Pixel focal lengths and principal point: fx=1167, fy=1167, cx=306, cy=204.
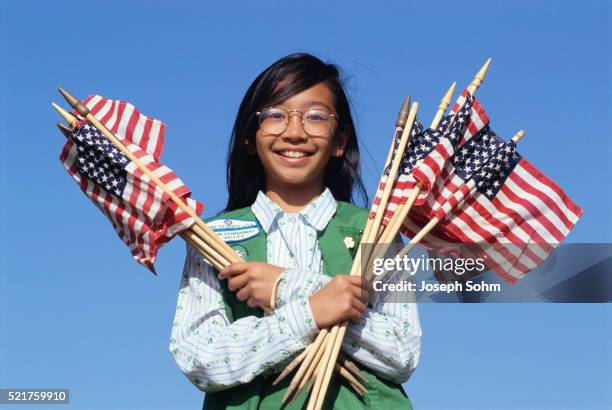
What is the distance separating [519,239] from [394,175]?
2.28 ft

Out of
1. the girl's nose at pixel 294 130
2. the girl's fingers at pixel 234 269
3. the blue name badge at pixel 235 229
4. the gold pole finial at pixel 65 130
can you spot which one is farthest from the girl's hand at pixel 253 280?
the gold pole finial at pixel 65 130

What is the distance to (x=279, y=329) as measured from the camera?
4.53 metres

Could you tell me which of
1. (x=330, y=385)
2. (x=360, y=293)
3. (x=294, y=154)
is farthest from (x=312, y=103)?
(x=330, y=385)

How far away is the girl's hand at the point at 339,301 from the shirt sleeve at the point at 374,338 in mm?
72

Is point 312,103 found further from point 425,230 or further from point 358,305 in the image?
point 358,305

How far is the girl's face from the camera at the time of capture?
5.03m

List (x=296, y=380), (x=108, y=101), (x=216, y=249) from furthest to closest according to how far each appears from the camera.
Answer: (x=108, y=101) → (x=216, y=249) → (x=296, y=380)

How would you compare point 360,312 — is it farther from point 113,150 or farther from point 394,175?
point 113,150

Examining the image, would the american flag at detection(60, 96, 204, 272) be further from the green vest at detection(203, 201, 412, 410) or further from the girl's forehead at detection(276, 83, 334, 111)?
the girl's forehead at detection(276, 83, 334, 111)

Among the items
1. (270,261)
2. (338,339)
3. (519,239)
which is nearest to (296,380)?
(338,339)

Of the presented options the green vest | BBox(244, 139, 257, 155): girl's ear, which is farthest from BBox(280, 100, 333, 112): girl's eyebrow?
the green vest

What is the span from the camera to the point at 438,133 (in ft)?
16.7

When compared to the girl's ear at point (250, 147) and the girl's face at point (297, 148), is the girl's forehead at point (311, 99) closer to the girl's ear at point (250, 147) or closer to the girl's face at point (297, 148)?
the girl's face at point (297, 148)

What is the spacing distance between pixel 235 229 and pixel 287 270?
442 millimetres
